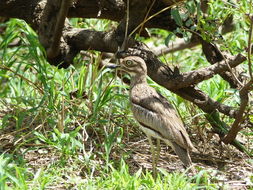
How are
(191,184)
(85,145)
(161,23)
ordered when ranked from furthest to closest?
1. (161,23)
2. (85,145)
3. (191,184)

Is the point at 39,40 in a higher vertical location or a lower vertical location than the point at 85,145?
higher

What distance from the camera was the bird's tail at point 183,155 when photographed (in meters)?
4.59

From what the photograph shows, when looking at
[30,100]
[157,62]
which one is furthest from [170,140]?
[30,100]

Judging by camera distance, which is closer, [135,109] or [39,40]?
[135,109]

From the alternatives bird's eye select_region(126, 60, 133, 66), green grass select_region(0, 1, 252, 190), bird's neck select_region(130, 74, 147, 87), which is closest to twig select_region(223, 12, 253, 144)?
green grass select_region(0, 1, 252, 190)

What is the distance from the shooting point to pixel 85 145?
16.8ft

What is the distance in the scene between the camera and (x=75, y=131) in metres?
4.76

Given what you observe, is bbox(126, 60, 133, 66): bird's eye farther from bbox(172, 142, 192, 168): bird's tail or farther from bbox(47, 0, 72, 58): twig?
bbox(172, 142, 192, 168): bird's tail

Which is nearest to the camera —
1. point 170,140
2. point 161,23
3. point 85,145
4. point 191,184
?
point 191,184

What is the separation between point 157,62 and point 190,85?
0.35 meters

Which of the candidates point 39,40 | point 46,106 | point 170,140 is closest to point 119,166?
point 170,140

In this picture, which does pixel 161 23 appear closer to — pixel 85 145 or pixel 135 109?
pixel 135 109

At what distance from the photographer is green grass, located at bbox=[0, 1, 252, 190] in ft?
14.0

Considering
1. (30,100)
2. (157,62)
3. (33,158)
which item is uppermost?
(157,62)
